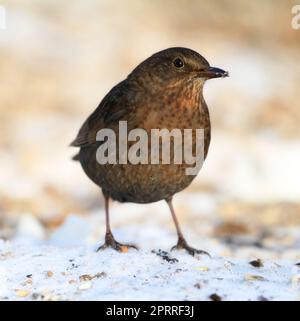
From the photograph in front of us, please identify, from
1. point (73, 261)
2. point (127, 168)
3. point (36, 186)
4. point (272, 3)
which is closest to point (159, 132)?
point (127, 168)

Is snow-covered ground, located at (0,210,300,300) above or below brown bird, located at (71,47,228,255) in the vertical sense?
below

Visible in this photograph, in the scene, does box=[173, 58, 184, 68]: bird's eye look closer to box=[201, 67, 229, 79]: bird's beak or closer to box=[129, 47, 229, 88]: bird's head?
box=[129, 47, 229, 88]: bird's head

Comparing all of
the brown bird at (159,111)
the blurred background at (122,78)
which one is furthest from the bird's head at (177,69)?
the blurred background at (122,78)

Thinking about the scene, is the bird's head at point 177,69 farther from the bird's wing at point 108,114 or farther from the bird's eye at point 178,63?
the bird's wing at point 108,114

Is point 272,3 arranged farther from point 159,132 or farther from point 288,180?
point 159,132

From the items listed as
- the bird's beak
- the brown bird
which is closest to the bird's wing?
the brown bird

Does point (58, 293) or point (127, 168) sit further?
point (127, 168)
